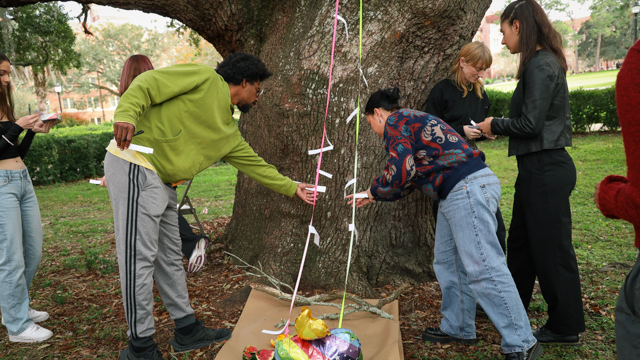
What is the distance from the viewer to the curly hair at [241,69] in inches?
110

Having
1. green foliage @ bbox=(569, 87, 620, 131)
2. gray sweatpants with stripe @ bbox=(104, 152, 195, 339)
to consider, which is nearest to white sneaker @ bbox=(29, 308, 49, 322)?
gray sweatpants with stripe @ bbox=(104, 152, 195, 339)

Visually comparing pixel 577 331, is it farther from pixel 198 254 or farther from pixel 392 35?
pixel 198 254

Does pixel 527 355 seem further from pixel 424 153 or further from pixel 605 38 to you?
pixel 605 38

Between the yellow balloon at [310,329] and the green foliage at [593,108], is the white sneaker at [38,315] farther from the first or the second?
the green foliage at [593,108]

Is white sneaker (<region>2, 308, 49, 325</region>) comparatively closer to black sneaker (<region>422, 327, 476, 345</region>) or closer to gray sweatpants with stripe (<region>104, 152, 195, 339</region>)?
gray sweatpants with stripe (<region>104, 152, 195, 339</region>)

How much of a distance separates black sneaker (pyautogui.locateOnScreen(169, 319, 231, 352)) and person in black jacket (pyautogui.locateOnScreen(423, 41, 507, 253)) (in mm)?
1789

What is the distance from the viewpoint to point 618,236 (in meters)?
4.88

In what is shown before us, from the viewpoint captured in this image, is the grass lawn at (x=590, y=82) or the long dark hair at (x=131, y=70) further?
the grass lawn at (x=590, y=82)

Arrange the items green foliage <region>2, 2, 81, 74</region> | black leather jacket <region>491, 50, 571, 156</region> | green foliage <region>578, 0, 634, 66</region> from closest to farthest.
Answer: black leather jacket <region>491, 50, 571, 156</region> < green foliage <region>2, 2, 81, 74</region> < green foliage <region>578, 0, 634, 66</region>

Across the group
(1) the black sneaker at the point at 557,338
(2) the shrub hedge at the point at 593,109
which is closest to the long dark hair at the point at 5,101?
(1) the black sneaker at the point at 557,338

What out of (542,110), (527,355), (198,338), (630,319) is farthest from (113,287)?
(630,319)

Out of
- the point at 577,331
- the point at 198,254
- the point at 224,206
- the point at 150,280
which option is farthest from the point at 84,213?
the point at 577,331

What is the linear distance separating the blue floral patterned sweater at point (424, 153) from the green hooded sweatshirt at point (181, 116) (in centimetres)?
106

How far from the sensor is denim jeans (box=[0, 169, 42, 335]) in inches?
120
